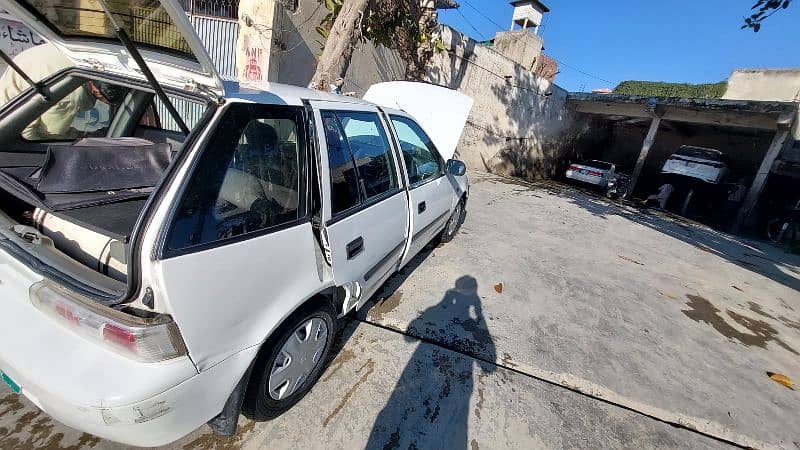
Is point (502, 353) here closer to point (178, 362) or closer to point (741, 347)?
point (178, 362)

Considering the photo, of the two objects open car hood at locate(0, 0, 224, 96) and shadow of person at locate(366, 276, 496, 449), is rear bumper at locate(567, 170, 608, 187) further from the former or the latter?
open car hood at locate(0, 0, 224, 96)

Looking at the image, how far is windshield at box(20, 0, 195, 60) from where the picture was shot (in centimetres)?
119

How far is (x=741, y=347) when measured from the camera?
3264 mm

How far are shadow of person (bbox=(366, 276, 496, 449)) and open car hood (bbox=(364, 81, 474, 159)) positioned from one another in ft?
8.59

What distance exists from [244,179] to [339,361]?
1438 millimetres

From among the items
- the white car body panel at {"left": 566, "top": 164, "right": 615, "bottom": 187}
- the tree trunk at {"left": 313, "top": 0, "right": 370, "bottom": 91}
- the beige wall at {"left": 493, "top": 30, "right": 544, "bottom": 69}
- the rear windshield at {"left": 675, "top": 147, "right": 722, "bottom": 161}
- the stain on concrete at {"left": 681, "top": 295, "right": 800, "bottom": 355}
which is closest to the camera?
the stain on concrete at {"left": 681, "top": 295, "right": 800, "bottom": 355}

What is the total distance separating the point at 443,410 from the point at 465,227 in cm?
347

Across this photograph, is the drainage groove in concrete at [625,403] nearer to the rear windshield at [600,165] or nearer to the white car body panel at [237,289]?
the white car body panel at [237,289]

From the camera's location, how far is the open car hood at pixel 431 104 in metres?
4.76

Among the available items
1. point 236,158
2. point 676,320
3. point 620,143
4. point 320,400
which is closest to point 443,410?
point 320,400

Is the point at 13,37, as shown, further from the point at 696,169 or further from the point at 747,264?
the point at 696,169

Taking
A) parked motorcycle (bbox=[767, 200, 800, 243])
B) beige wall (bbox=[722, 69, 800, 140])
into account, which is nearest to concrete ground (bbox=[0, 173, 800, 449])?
parked motorcycle (bbox=[767, 200, 800, 243])

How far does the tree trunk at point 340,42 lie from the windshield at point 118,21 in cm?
310

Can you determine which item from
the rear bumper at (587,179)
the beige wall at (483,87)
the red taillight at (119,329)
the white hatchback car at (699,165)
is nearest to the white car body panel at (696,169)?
the white hatchback car at (699,165)
